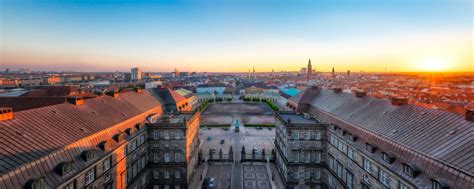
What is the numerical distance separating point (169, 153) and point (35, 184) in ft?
98.0

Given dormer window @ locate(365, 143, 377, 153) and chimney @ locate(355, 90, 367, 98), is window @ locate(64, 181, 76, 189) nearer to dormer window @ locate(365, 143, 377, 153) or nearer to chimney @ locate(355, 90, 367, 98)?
dormer window @ locate(365, 143, 377, 153)

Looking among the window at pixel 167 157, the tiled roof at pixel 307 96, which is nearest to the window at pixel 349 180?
the tiled roof at pixel 307 96

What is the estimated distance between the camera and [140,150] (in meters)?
49.1

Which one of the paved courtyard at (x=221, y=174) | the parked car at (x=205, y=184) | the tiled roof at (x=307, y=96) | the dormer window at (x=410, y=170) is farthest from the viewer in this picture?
the tiled roof at (x=307, y=96)

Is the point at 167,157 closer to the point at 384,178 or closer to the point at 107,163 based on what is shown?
the point at 107,163

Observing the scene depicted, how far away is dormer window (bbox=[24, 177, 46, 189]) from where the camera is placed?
926 inches

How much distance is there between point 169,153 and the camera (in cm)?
5316

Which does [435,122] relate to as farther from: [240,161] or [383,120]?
[240,161]

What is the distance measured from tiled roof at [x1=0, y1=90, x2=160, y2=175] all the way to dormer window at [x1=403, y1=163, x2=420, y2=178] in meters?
40.8

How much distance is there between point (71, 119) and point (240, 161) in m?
42.4

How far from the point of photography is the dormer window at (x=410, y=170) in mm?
28084

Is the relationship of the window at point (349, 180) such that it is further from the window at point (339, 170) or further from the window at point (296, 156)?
the window at point (296, 156)

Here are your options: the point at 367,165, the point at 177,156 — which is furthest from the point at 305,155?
the point at 177,156

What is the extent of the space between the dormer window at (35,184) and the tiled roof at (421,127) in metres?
40.2
